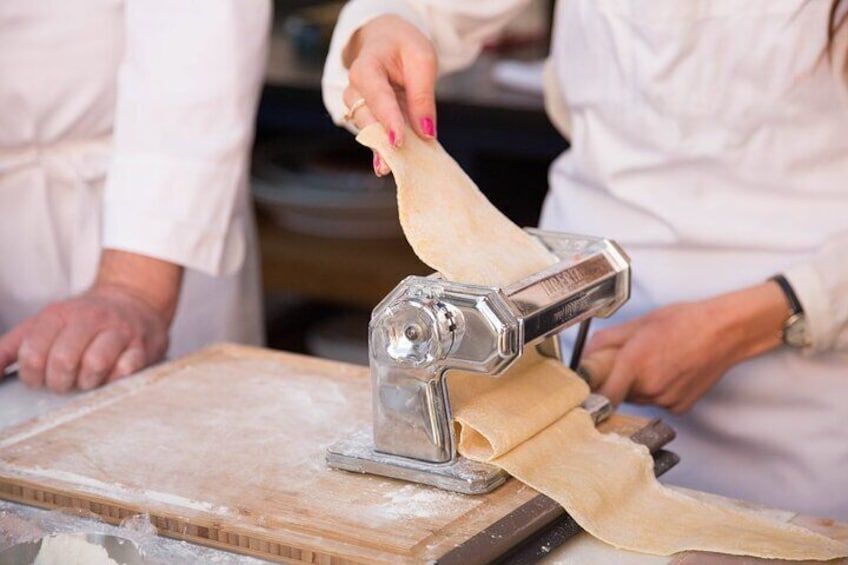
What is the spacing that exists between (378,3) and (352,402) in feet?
1.61

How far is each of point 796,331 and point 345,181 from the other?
1.53 metres

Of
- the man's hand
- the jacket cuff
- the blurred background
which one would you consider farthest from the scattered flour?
the blurred background

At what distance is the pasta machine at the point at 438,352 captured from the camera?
1.03m

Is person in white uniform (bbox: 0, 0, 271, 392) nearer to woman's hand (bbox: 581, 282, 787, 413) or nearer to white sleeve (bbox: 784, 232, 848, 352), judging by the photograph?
woman's hand (bbox: 581, 282, 787, 413)

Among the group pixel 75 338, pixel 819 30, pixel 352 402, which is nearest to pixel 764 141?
pixel 819 30

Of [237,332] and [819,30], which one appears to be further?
[237,332]

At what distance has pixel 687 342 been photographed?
4.77 feet

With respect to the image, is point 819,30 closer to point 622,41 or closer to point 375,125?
point 622,41

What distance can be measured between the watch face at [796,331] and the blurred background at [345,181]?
1069 mm

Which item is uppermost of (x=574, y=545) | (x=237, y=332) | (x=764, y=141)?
(x=764, y=141)

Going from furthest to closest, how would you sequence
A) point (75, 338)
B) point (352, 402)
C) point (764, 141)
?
point (764, 141) < point (75, 338) < point (352, 402)

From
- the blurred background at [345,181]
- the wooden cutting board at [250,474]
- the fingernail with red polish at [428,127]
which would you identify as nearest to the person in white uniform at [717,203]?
the fingernail with red polish at [428,127]

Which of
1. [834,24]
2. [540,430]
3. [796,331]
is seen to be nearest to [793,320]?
[796,331]

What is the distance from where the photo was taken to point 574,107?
1.67 metres
